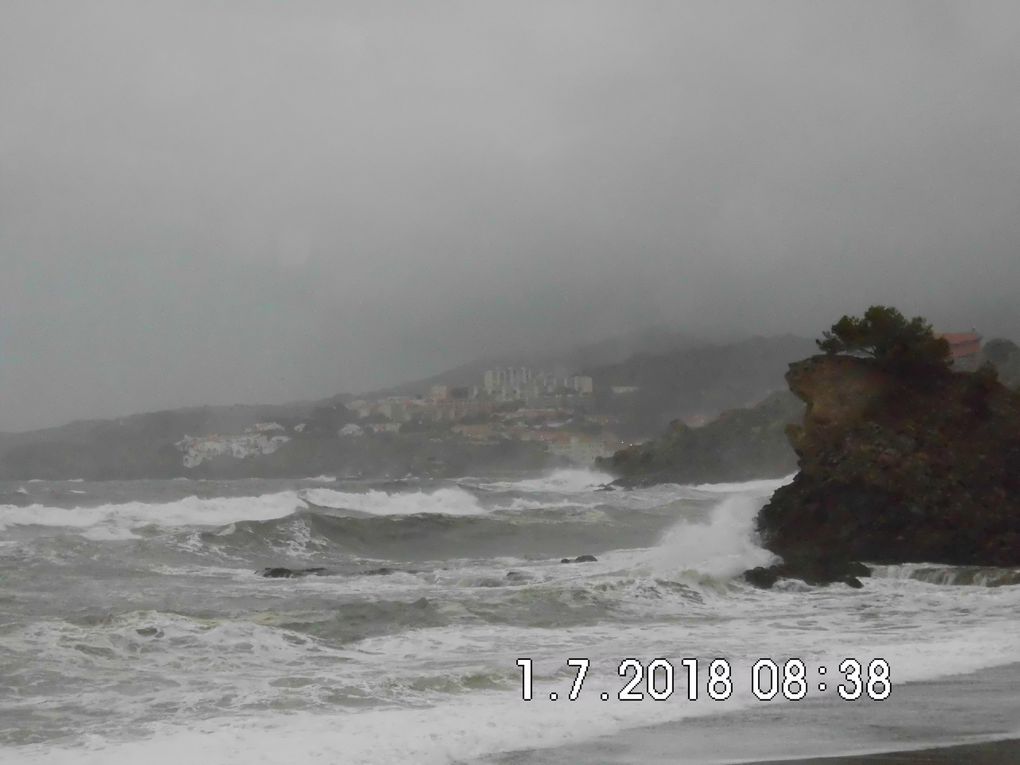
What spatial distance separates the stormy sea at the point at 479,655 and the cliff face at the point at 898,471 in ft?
4.27

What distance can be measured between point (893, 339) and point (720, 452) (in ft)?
225

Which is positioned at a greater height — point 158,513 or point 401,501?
point 158,513

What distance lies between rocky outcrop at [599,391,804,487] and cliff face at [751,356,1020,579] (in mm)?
63433

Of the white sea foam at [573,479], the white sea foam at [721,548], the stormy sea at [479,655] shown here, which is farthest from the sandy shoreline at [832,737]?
the white sea foam at [573,479]

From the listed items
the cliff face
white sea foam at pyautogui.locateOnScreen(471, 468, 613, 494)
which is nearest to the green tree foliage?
the cliff face

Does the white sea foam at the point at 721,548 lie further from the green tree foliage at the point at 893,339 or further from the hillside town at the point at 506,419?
the hillside town at the point at 506,419

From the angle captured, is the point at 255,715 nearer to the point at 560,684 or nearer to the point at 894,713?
the point at 560,684

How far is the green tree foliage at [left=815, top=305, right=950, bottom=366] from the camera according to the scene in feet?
80.7

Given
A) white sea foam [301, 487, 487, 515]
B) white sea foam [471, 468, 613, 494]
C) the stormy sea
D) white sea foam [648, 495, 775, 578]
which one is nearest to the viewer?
the stormy sea

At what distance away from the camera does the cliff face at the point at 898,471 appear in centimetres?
2128

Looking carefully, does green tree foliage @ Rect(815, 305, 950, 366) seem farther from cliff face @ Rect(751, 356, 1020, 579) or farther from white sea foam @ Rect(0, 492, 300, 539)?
white sea foam @ Rect(0, 492, 300, 539)

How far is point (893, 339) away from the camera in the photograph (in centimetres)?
2489

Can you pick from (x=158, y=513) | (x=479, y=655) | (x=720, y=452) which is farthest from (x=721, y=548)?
(x=720, y=452)

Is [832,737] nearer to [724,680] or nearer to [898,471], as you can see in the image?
[724,680]
